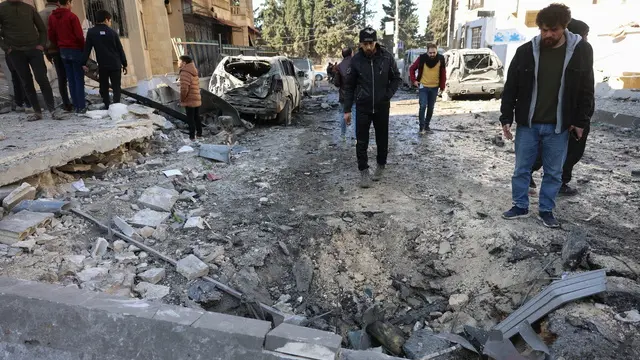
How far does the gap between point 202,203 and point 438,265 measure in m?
2.68

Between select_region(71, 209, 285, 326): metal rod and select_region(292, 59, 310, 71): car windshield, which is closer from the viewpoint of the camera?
select_region(71, 209, 285, 326): metal rod

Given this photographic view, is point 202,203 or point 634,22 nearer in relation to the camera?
point 202,203

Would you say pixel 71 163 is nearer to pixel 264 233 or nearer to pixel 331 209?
pixel 264 233

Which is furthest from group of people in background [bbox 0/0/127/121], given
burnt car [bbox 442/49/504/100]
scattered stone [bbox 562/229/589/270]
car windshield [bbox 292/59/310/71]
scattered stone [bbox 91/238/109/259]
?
car windshield [bbox 292/59/310/71]

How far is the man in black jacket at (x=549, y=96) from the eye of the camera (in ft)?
10.1

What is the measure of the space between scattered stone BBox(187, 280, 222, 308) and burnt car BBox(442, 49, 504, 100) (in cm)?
1191

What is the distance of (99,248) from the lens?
321 centimetres

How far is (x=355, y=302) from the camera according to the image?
3.31m

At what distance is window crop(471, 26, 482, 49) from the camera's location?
2225 centimetres

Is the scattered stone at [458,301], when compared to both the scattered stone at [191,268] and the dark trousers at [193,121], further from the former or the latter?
the dark trousers at [193,121]

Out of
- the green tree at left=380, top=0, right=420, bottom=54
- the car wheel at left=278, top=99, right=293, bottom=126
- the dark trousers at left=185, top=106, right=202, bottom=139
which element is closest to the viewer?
the dark trousers at left=185, top=106, right=202, bottom=139

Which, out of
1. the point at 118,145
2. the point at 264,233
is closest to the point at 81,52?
the point at 118,145

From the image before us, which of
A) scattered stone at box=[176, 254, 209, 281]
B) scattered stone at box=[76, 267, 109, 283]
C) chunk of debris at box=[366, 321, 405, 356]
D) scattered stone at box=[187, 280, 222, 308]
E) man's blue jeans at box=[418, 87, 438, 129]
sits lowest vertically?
chunk of debris at box=[366, 321, 405, 356]

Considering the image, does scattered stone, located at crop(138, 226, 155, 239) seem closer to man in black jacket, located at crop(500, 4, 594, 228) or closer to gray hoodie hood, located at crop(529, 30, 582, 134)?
man in black jacket, located at crop(500, 4, 594, 228)
